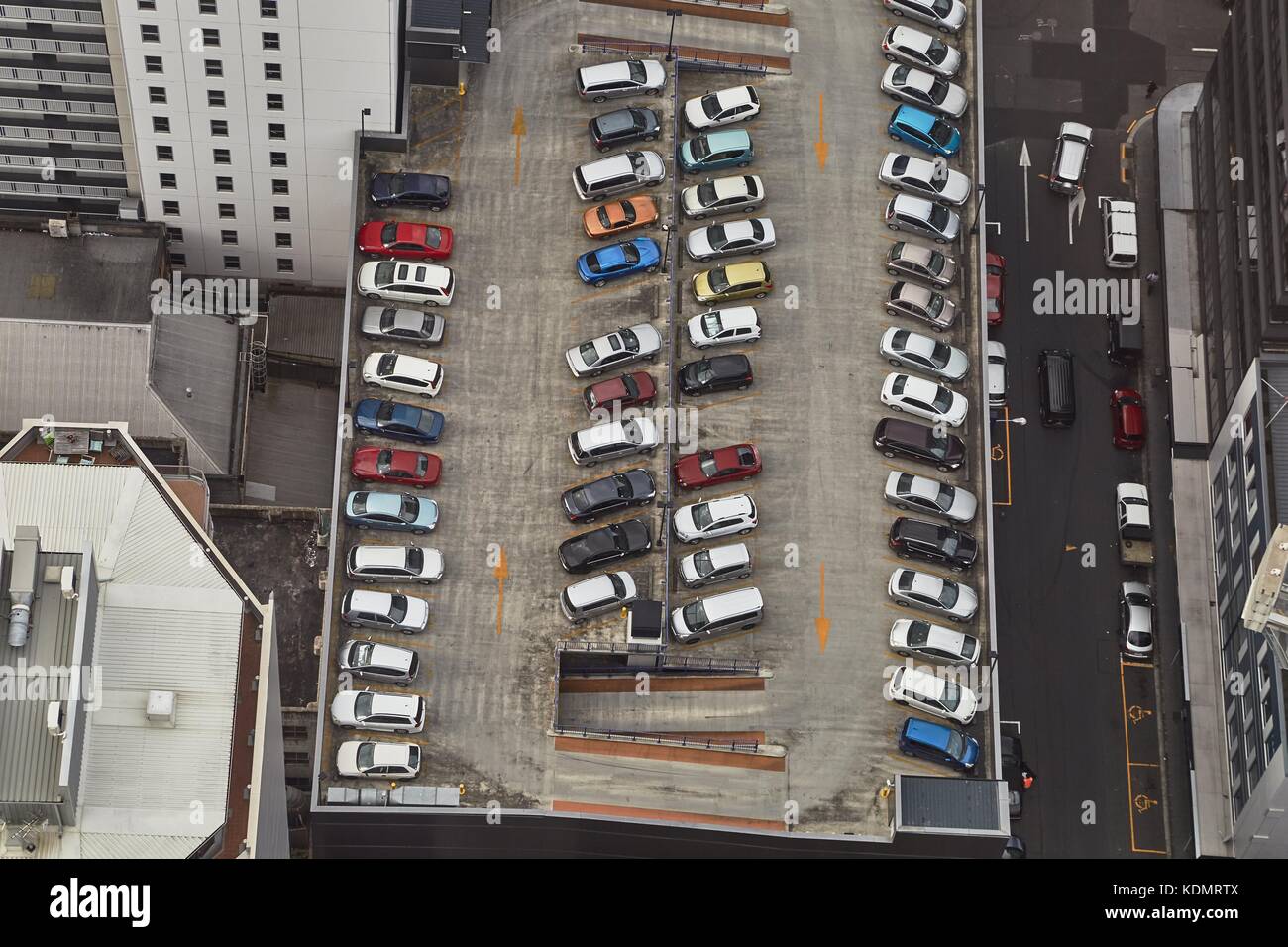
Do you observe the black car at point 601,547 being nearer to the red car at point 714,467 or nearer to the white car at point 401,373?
the red car at point 714,467

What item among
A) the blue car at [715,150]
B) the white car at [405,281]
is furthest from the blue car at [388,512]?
the blue car at [715,150]

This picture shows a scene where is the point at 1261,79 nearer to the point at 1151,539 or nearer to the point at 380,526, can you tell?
the point at 1151,539

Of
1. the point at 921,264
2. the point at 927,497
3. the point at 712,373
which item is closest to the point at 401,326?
the point at 712,373

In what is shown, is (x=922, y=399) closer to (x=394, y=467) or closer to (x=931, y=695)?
(x=931, y=695)

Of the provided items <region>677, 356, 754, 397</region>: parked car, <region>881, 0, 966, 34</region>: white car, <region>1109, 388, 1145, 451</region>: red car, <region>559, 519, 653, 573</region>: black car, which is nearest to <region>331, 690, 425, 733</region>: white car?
Answer: <region>559, 519, 653, 573</region>: black car

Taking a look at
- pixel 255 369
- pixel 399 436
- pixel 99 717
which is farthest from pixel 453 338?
pixel 99 717

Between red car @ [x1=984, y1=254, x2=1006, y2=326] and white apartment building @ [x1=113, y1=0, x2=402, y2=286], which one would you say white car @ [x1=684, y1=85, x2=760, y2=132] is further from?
red car @ [x1=984, y1=254, x2=1006, y2=326]
